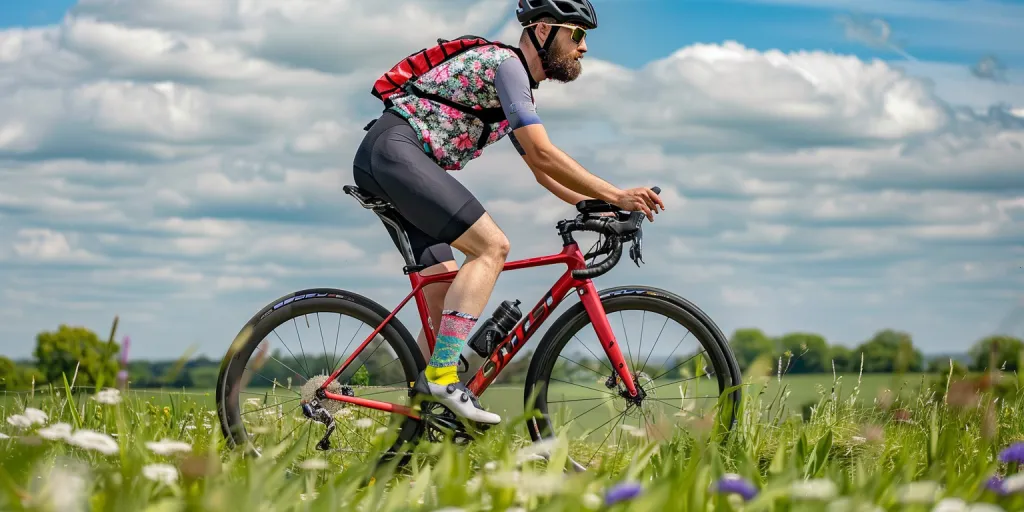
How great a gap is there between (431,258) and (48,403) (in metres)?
2.86

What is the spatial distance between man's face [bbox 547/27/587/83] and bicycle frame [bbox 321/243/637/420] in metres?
0.88

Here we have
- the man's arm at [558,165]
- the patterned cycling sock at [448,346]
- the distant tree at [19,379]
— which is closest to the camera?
the man's arm at [558,165]

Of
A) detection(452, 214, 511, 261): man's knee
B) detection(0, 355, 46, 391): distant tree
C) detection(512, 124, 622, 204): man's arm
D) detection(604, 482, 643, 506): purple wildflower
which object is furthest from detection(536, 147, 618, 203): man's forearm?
detection(0, 355, 46, 391): distant tree

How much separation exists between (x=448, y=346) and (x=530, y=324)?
20.9 inches

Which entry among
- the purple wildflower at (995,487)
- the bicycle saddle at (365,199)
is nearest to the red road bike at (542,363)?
the bicycle saddle at (365,199)

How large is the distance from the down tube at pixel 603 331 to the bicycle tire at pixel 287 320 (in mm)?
927

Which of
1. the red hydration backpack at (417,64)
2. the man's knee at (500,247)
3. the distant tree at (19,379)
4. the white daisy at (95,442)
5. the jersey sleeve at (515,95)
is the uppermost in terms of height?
the red hydration backpack at (417,64)

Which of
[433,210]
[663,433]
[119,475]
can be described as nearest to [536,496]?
[119,475]

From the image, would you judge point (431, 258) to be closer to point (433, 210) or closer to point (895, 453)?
point (433, 210)

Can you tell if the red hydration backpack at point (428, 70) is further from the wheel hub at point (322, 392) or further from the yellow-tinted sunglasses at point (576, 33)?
the wheel hub at point (322, 392)

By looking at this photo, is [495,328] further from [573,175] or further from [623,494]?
[623,494]

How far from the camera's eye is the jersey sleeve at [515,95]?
4.77 metres

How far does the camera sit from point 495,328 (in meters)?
5.14

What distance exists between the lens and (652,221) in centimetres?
488
